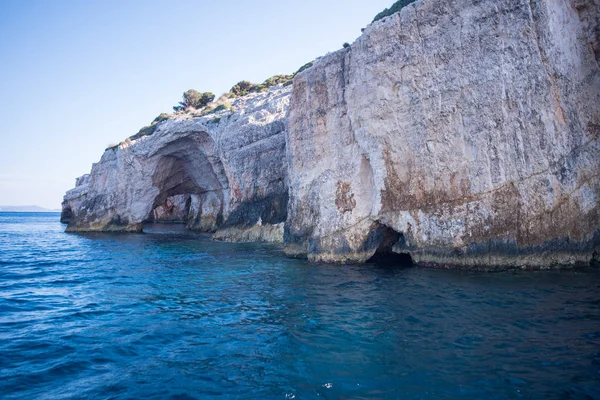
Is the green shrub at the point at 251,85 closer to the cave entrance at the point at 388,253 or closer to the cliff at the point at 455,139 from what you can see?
the cliff at the point at 455,139

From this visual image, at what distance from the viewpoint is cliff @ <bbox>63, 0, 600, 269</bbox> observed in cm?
1227

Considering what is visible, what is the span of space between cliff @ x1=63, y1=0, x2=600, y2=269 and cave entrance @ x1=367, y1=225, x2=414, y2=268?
18 centimetres

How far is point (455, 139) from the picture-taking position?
13.9m

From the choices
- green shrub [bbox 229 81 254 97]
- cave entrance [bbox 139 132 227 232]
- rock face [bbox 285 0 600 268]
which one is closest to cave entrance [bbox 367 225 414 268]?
rock face [bbox 285 0 600 268]

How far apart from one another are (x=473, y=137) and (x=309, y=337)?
31.9ft

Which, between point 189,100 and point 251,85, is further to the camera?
point 189,100

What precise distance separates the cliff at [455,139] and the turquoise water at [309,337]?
5.53 feet

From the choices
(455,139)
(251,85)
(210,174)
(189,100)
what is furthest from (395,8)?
(189,100)

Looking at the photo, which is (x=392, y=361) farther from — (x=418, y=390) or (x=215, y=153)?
(x=215, y=153)

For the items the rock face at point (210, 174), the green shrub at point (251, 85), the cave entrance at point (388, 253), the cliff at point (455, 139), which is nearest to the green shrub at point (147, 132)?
the rock face at point (210, 174)

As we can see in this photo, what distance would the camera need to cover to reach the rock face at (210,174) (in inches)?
1081

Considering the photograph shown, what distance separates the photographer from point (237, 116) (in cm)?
3019

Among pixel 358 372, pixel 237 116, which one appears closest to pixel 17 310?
pixel 358 372

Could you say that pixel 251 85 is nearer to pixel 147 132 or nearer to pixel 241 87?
pixel 241 87
